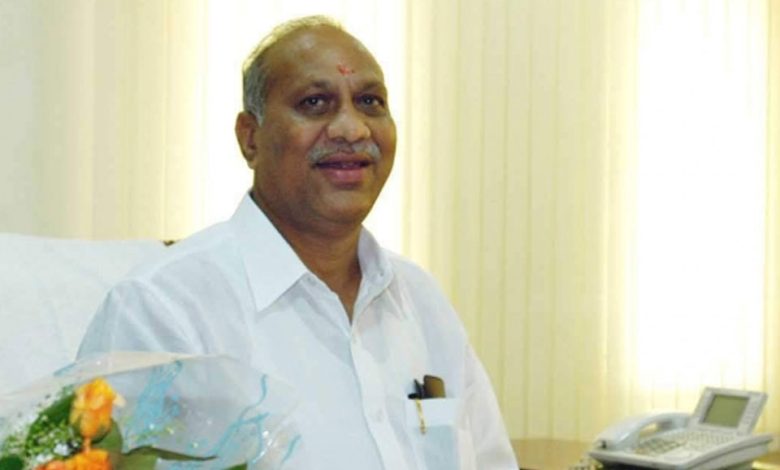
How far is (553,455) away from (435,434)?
0.89 metres

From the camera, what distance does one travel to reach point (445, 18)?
3.19m

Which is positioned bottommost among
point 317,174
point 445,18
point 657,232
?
point 657,232

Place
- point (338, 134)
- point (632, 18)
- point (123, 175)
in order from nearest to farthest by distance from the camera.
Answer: point (338, 134) < point (123, 175) < point (632, 18)

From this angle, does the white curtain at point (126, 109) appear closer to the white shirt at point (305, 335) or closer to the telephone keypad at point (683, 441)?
the white shirt at point (305, 335)

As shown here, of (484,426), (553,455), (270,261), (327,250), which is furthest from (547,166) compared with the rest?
(270,261)

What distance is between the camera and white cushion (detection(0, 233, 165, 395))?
5.65 feet

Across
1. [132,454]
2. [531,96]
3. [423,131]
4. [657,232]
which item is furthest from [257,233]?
[657,232]

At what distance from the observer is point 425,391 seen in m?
1.68

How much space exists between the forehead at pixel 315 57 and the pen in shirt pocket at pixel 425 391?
458 mm

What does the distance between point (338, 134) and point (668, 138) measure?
2.01 meters

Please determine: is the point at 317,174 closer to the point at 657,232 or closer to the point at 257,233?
the point at 257,233

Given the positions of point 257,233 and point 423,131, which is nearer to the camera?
point 257,233

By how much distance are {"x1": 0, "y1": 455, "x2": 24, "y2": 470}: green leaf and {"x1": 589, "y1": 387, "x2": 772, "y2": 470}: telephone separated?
146 cm

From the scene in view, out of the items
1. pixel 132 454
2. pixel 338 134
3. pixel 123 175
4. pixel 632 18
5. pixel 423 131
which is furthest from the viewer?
pixel 632 18
